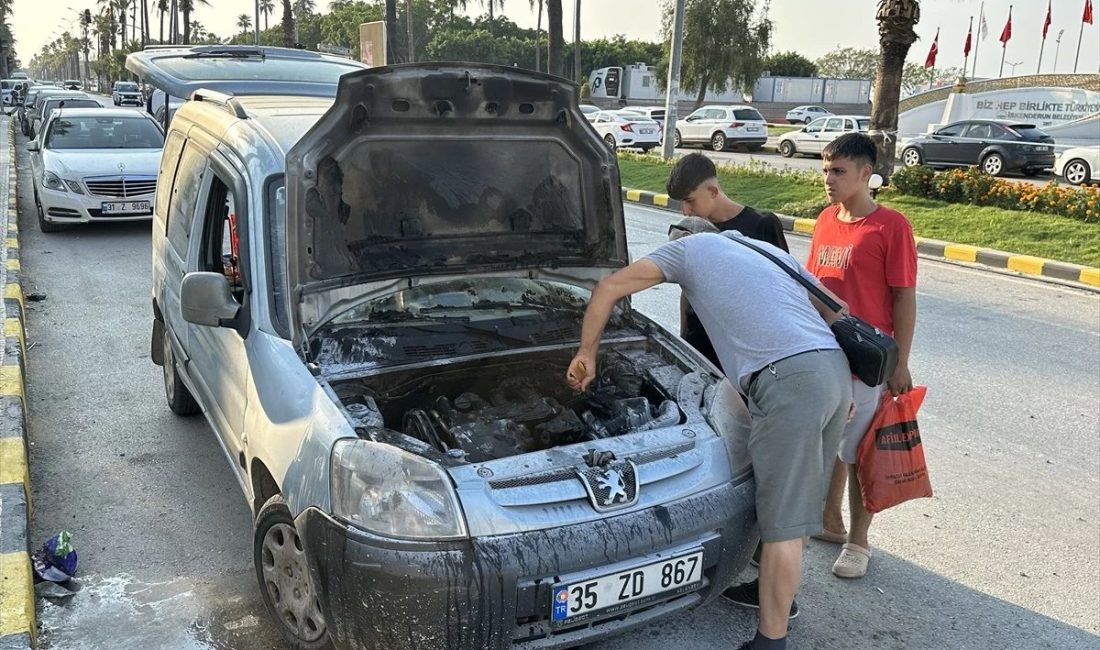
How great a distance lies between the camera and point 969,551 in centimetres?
365

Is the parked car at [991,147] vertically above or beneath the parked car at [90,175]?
above

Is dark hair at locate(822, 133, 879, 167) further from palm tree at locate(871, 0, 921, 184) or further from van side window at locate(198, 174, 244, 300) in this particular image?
palm tree at locate(871, 0, 921, 184)

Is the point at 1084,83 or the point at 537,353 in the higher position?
the point at 1084,83

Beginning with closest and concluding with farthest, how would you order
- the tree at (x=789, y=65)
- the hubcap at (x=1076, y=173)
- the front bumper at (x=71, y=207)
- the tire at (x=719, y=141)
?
the front bumper at (x=71, y=207) < the hubcap at (x=1076, y=173) < the tire at (x=719, y=141) < the tree at (x=789, y=65)

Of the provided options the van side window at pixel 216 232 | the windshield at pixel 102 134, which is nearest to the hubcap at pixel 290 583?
the van side window at pixel 216 232

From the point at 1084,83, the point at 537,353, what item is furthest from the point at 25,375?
the point at 1084,83

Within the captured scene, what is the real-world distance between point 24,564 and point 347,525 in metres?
1.62

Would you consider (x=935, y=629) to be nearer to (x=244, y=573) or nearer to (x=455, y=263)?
(x=455, y=263)

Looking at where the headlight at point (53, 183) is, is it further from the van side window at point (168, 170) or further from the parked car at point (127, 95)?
the parked car at point (127, 95)

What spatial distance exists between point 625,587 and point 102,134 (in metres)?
11.5

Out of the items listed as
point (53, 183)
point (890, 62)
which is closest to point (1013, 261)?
point (890, 62)

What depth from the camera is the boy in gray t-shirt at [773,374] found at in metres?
2.59

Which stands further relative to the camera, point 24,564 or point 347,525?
point 24,564

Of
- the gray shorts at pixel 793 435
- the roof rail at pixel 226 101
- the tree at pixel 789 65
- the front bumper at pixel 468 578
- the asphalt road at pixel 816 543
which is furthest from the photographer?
the tree at pixel 789 65
